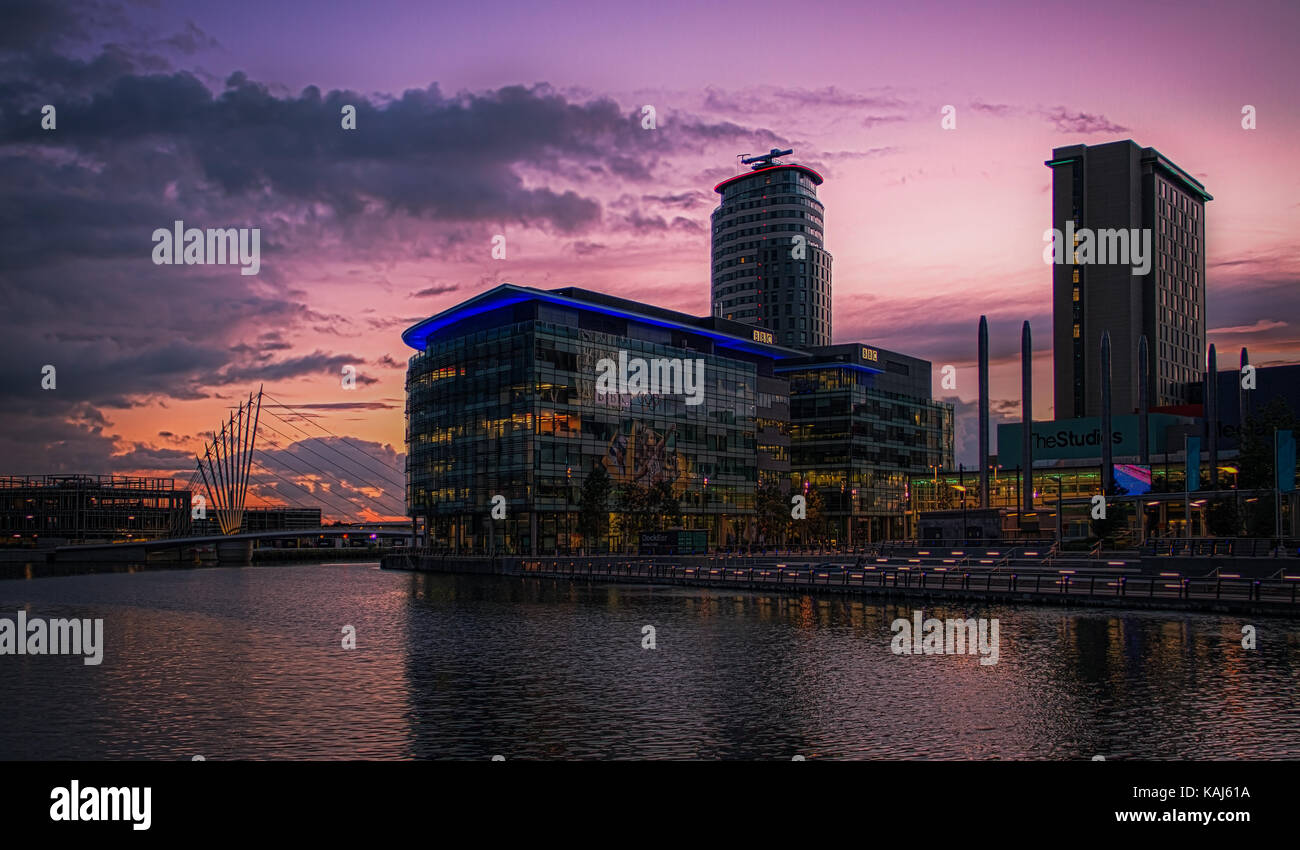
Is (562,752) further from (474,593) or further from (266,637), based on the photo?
(474,593)

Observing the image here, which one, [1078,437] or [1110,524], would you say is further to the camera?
[1078,437]

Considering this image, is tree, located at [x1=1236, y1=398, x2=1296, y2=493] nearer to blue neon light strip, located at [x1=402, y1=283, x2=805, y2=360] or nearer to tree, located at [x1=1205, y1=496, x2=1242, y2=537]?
tree, located at [x1=1205, y1=496, x2=1242, y2=537]

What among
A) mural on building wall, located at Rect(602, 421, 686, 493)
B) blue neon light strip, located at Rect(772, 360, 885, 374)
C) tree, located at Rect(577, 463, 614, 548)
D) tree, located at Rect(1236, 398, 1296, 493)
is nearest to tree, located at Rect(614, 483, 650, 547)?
tree, located at Rect(577, 463, 614, 548)

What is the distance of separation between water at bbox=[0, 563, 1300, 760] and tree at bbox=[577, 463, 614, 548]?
201 feet

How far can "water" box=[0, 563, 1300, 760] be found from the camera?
21719 mm

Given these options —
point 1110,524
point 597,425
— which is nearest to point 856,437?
point 597,425

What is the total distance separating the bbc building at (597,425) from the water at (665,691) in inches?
2680

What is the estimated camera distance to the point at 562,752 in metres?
21.1

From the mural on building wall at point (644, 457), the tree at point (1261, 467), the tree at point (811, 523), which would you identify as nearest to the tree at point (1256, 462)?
the tree at point (1261, 467)

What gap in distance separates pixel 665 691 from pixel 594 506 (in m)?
85.0

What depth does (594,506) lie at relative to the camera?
372 feet

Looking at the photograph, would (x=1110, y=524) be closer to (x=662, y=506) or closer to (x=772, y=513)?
(x=662, y=506)

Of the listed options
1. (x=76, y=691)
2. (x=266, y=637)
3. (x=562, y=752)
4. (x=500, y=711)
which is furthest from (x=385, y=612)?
(x=562, y=752)
